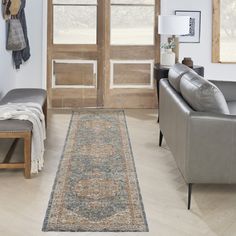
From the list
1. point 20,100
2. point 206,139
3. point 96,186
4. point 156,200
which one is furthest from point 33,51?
point 206,139

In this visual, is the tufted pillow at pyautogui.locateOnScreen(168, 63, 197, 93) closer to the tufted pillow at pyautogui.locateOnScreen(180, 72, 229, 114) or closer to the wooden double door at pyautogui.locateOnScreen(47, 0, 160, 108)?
the tufted pillow at pyautogui.locateOnScreen(180, 72, 229, 114)

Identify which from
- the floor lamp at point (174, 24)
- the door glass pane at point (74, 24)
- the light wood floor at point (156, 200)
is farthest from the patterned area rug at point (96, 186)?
the door glass pane at point (74, 24)

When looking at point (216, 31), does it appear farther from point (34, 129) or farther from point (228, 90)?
point (34, 129)

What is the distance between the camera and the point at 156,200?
355 centimetres

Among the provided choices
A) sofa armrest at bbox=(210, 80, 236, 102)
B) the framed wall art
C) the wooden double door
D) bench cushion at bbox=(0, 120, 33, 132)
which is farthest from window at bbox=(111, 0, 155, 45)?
bench cushion at bbox=(0, 120, 33, 132)

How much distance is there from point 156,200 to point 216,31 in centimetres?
410

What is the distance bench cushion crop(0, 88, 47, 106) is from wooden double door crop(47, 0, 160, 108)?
1.62 m

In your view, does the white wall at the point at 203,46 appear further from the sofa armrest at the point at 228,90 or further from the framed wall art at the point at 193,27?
the sofa armrest at the point at 228,90

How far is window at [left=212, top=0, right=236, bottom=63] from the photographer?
6996 millimetres

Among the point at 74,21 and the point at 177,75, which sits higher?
the point at 74,21

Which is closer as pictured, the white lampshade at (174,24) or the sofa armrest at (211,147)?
the sofa armrest at (211,147)

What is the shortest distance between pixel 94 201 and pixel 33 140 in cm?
85

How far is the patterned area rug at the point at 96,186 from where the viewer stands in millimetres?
3115

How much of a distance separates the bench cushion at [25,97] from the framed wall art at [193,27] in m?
2.54
